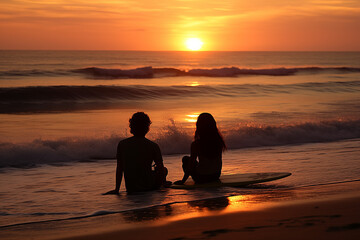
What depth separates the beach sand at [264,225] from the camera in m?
3.79

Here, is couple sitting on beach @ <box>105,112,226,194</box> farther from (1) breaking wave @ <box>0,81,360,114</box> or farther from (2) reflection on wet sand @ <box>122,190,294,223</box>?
(1) breaking wave @ <box>0,81,360,114</box>

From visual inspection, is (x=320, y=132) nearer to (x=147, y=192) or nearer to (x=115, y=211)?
(x=147, y=192)

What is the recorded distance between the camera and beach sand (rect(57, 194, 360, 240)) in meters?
3.79

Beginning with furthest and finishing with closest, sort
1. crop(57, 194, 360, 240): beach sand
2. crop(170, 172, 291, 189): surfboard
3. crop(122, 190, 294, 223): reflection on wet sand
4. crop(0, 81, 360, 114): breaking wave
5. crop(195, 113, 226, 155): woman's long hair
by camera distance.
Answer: crop(0, 81, 360, 114): breaking wave < crop(170, 172, 291, 189): surfboard < crop(195, 113, 226, 155): woman's long hair < crop(122, 190, 294, 223): reflection on wet sand < crop(57, 194, 360, 240): beach sand

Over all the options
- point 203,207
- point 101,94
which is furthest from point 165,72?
point 203,207

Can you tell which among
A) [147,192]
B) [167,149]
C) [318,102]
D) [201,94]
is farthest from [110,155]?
[201,94]

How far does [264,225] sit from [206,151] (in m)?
2.19

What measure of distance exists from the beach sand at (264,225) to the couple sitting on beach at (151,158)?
4.86 ft

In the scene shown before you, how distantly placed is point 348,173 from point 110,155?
5117 mm

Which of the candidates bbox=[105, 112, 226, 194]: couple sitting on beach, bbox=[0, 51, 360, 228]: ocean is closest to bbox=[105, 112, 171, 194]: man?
bbox=[105, 112, 226, 194]: couple sitting on beach

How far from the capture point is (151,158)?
5.99 meters

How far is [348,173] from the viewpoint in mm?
7148

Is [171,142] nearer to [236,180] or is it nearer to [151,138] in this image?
[151,138]

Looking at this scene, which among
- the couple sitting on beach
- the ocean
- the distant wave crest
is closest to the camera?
the ocean
